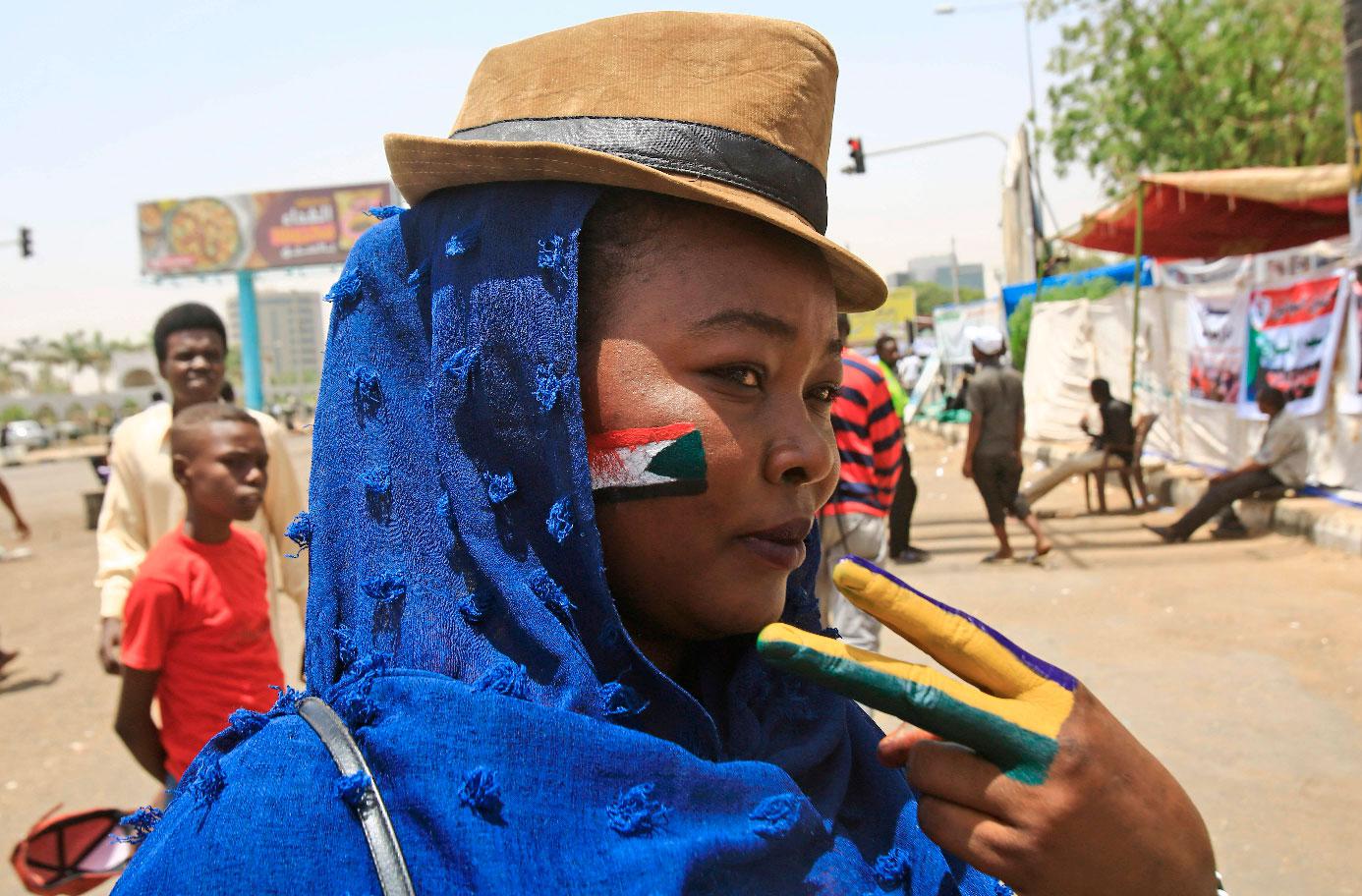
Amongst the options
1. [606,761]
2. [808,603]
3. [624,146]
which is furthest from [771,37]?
[606,761]

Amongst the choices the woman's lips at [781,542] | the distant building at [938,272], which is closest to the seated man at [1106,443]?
the woman's lips at [781,542]

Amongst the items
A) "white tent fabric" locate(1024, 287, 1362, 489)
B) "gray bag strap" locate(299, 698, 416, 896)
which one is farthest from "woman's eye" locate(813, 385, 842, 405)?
"white tent fabric" locate(1024, 287, 1362, 489)

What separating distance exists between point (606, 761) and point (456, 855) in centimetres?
16

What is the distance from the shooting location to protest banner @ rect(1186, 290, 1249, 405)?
10.9 metres

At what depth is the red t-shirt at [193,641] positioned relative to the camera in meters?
2.89

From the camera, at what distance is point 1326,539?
8094 millimetres

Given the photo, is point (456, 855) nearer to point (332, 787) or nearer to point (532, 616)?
point (332, 787)

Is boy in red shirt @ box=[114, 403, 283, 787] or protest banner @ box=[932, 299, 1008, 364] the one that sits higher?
protest banner @ box=[932, 299, 1008, 364]

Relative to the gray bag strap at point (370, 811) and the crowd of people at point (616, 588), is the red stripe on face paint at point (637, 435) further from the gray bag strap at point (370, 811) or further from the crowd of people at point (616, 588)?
the gray bag strap at point (370, 811)

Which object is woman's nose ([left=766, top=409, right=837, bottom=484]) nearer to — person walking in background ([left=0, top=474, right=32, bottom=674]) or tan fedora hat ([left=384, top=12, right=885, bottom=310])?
tan fedora hat ([left=384, top=12, right=885, bottom=310])

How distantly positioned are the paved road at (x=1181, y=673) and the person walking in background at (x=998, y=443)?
0.45 metres

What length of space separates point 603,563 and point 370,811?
342mm

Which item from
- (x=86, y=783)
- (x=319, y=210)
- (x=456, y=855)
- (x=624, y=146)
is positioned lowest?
(x=86, y=783)

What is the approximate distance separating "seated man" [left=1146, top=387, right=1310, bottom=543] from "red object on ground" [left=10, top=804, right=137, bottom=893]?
8.64m
